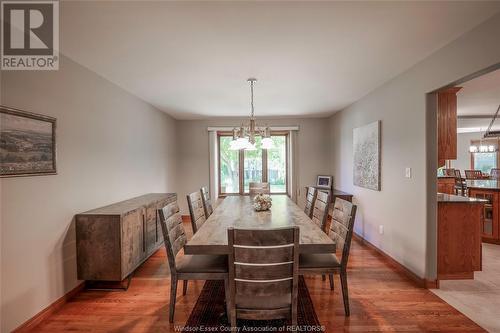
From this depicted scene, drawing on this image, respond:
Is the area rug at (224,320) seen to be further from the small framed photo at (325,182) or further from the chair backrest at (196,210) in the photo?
the small framed photo at (325,182)

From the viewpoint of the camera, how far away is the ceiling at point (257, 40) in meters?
1.76

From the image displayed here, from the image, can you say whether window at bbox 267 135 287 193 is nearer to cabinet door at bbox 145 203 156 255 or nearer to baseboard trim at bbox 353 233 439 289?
baseboard trim at bbox 353 233 439 289

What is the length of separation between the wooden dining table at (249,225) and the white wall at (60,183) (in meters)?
1.32

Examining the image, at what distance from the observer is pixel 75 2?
5.50 feet

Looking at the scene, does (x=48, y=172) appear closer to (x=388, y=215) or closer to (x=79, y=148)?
(x=79, y=148)

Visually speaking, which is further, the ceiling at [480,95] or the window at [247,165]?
the window at [247,165]

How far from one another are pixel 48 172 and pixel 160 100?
227 cm

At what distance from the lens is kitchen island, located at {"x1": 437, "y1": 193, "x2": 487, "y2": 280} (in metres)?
2.85

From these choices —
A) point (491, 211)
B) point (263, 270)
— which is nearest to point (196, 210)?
point (263, 270)

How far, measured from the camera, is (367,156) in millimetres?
3955

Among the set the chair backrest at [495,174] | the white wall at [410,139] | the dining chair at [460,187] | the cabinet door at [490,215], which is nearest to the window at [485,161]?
the chair backrest at [495,174]

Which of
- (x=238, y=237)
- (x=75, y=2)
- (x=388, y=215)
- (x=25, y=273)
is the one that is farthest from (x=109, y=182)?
(x=388, y=215)

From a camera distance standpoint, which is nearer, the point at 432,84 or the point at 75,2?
the point at 75,2

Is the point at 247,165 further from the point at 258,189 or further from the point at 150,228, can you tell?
the point at 150,228
